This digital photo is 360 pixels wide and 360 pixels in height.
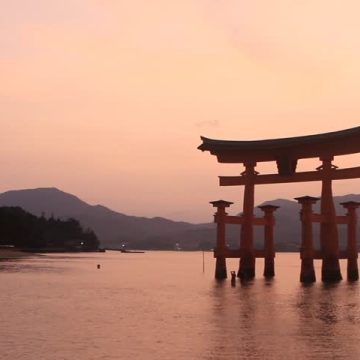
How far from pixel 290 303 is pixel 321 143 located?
34.4ft

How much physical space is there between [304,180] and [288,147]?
2.54 meters

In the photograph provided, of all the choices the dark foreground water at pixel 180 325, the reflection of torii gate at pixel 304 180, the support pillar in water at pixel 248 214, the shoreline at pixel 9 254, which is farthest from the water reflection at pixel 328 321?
the shoreline at pixel 9 254

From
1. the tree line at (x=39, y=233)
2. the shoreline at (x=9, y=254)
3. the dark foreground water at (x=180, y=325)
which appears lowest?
the dark foreground water at (x=180, y=325)

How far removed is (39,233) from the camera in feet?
414

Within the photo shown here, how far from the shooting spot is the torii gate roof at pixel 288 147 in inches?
1416

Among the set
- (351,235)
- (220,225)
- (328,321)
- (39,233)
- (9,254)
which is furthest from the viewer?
(39,233)

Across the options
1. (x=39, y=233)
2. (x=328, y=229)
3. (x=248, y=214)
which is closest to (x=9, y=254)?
(x=39, y=233)

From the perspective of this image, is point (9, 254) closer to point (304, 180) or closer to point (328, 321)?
point (304, 180)

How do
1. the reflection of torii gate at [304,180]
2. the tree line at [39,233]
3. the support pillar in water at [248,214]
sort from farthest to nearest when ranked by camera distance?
the tree line at [39,233] → the support pillar in water at [248,214] → the reflection of torii gate at [304,180]

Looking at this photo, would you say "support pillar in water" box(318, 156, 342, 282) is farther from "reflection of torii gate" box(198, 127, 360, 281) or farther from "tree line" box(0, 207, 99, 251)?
"tree line" box(0, 207, 99, 251)

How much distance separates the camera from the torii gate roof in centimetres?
3597

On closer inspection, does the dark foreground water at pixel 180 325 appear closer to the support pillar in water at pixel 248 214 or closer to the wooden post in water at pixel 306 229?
the wooden post in water at pixel 306 229

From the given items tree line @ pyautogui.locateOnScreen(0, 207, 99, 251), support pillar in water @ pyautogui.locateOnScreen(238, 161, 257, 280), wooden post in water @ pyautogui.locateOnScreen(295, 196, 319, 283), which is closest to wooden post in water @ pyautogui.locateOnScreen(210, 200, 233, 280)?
support pillar in water @ pyautogui.locateOnScreen(238, 161, 257, 280)

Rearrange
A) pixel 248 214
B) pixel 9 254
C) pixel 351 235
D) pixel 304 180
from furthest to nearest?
pixel 9 254
pixel 351 235
pixel 248 214
pixel 304 180
